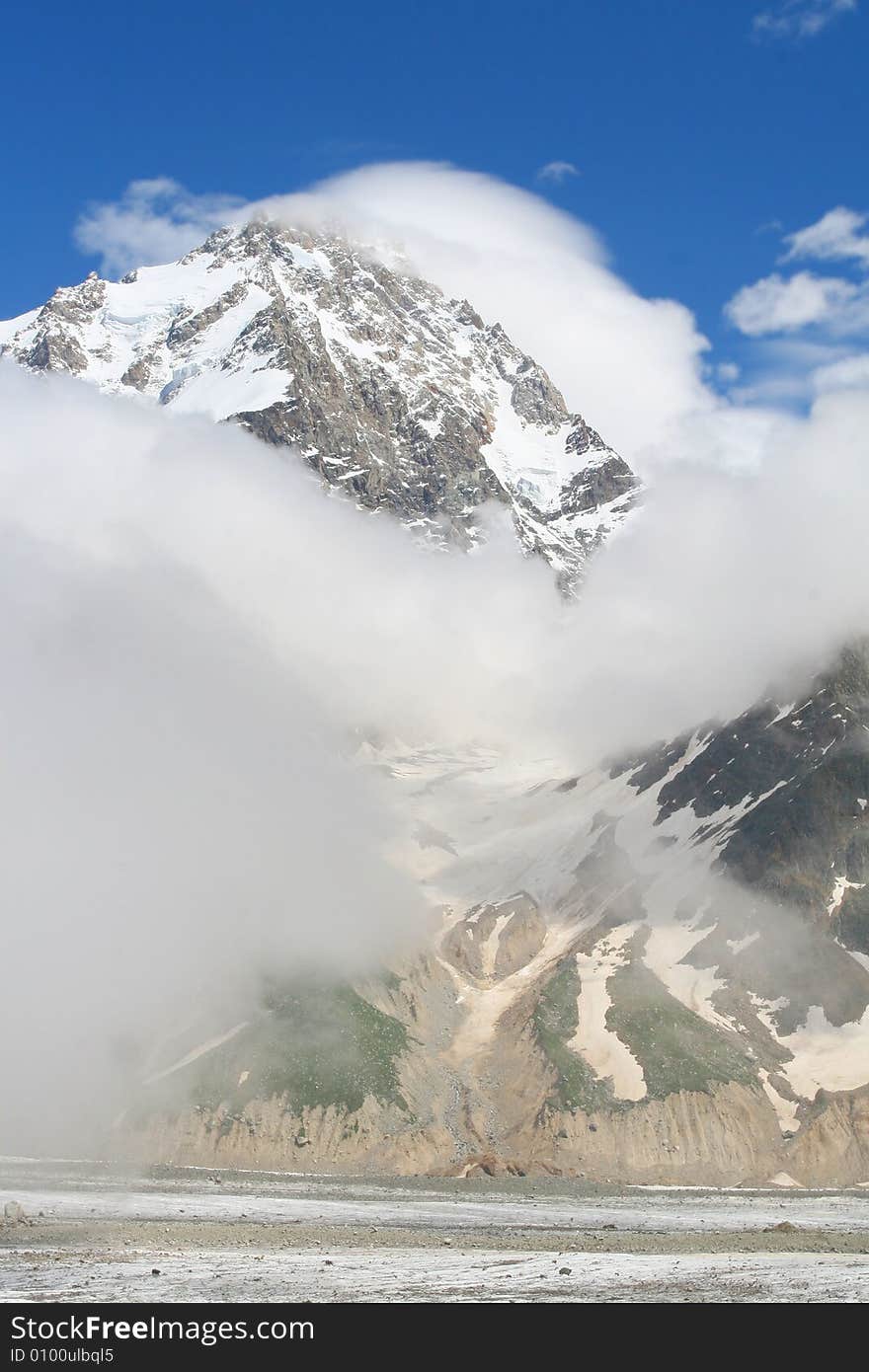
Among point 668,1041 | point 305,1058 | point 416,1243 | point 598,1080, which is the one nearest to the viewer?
point 416,1243

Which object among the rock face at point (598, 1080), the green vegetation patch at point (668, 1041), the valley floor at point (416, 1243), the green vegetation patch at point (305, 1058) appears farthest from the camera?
the green vegetation patch at point (668, 1041)

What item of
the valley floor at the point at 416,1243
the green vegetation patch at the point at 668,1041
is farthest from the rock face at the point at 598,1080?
the valley floor at the point at 416,1243

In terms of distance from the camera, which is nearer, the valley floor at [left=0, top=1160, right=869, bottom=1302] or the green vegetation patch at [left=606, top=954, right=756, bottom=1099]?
the valley floor at [left=0, top=1160, right=869, bottom=1302]

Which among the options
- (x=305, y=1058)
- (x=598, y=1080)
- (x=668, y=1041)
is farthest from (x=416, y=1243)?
(x=668, y=1041)

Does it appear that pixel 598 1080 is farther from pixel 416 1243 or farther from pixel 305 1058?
pixel 416 1243

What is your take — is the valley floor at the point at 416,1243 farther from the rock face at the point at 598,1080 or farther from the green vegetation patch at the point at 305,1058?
the green vegetation patch at the point at 305,1058

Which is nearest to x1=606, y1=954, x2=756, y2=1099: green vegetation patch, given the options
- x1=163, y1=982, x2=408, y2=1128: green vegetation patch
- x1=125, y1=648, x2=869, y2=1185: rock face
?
x1=125, y1=648, x2=869, y2=1185: rock face

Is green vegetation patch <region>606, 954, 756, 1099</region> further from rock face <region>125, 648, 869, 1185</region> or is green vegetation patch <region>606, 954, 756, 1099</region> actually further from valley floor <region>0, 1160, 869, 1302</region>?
valley floor <region>0, 1160, 869, 1302</region>
